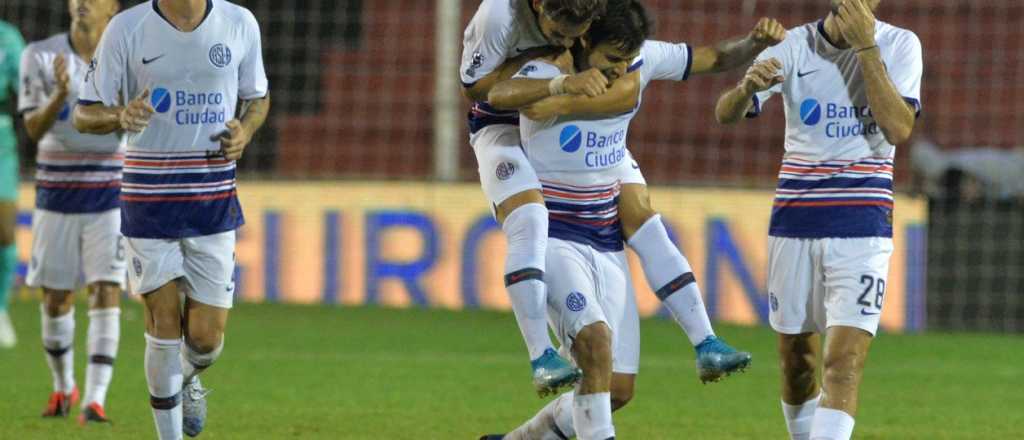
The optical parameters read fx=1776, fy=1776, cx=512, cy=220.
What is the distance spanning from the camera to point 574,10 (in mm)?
6023

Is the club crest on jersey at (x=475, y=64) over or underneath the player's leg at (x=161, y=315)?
over

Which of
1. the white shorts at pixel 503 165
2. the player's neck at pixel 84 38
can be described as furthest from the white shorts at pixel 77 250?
the white shorts at pixel 503 165

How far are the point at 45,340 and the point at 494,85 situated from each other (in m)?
3.63

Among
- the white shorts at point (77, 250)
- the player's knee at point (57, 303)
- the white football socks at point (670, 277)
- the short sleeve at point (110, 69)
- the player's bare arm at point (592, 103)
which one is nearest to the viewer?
the player's bare arm at point (592, 103)

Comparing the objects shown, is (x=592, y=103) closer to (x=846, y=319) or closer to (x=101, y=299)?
(x=846, y=319)

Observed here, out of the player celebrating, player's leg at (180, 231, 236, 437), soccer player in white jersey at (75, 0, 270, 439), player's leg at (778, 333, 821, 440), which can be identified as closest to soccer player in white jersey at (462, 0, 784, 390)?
player's leg at (778, 333, 821, 440)

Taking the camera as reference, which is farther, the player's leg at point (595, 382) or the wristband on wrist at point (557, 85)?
the player's leg at point (595, 382)

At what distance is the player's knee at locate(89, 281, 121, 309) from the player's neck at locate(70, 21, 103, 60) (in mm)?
1140

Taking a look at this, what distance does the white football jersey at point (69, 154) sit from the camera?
8961mm

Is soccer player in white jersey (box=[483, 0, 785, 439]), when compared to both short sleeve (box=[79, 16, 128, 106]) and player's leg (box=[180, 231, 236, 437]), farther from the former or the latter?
short sleeve (box=[79, 16, 128, 106])

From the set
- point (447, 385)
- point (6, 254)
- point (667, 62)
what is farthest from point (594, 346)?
point (6, 254)

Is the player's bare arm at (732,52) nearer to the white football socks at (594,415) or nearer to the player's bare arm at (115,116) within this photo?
the white football socks at (594,415)

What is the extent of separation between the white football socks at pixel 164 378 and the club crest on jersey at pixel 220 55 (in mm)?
1095

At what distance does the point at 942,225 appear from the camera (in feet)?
45.5
